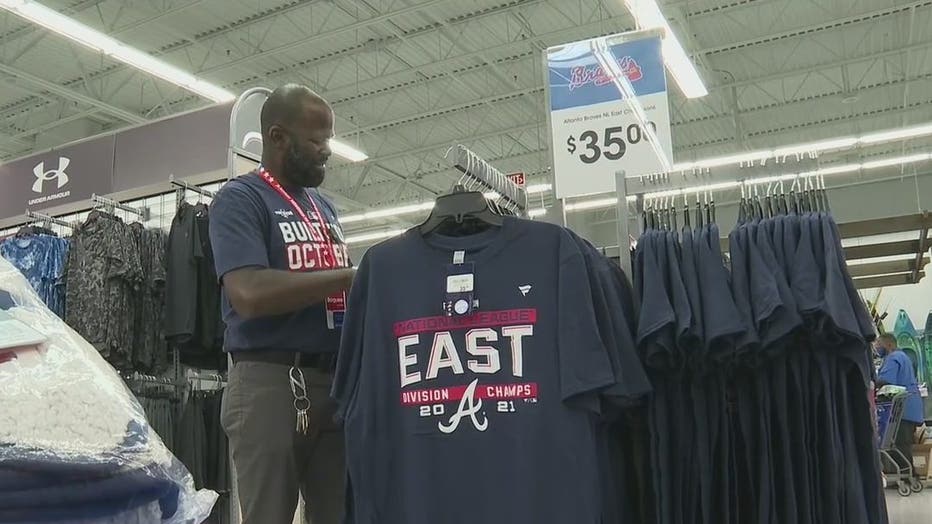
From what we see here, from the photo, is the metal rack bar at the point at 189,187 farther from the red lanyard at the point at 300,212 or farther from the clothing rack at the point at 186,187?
the red lanyard at the point at 300,212

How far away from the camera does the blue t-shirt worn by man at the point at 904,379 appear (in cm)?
859

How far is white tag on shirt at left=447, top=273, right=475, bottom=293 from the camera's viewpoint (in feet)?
5.74

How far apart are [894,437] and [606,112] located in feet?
19.2

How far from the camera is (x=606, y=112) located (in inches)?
165

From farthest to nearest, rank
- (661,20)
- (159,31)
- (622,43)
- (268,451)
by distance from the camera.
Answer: (159,31) < (661,20) < (622,43) < (268,451)

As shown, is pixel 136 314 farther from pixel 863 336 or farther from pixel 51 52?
pixel 51 52

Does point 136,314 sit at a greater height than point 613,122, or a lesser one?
lesser

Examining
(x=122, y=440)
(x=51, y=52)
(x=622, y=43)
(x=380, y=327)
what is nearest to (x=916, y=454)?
(x=622, y=43)

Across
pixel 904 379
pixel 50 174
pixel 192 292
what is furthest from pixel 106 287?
pixel 904 379

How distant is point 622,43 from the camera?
175 inches

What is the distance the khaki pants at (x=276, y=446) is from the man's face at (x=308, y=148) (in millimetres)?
490

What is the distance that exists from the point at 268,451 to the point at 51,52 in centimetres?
1045

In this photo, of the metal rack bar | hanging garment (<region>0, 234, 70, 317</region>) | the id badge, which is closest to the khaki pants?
the id badge

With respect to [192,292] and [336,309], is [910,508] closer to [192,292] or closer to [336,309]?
[192,292]
